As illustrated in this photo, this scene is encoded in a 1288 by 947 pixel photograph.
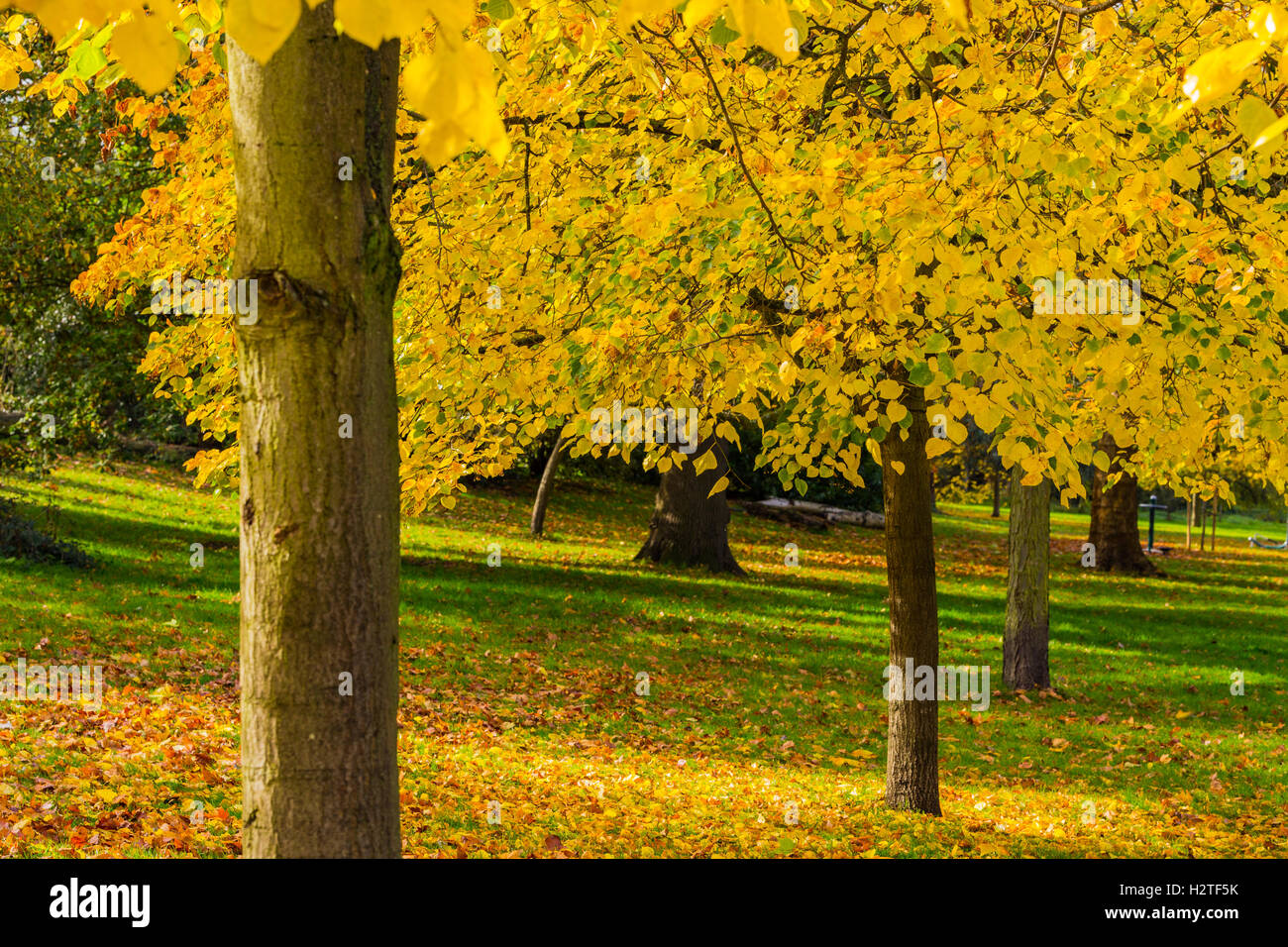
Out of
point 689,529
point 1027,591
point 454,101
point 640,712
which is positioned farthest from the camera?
point 689,529

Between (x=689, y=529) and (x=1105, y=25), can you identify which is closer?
(x=1105, y=25)

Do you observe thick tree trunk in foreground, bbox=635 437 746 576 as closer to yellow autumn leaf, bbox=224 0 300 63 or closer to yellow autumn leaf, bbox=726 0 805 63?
yellow autumn leaf, bbox=726 0 805 63

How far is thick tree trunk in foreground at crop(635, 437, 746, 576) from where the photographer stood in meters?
19.0


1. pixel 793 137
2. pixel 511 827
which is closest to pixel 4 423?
pixel 511 827

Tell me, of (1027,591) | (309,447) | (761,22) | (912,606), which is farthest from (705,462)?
(1027,591)

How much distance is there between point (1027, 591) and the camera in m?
13.0

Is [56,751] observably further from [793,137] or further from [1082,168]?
[1082,168]

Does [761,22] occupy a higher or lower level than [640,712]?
higher

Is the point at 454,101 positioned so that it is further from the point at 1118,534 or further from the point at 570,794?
the point at 1118,534

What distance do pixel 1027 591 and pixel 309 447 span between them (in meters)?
11.7

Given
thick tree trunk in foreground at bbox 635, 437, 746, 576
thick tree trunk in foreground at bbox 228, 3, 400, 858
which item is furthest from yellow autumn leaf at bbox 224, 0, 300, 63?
thick tree trunk in foreground at bbox 635, 437, 746, 576

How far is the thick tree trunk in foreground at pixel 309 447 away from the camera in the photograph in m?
2.73

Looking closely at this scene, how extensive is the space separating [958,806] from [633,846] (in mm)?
3239

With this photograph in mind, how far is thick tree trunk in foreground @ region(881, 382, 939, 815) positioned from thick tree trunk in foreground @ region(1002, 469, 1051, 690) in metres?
5.83
